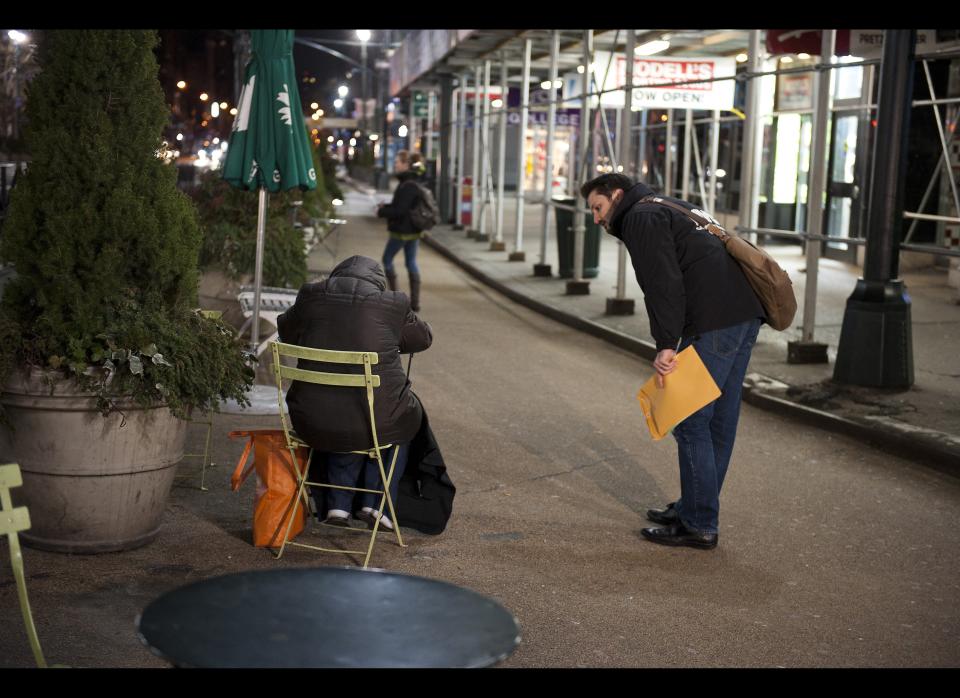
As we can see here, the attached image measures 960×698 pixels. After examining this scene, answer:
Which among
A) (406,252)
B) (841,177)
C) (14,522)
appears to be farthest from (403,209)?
(14,522)

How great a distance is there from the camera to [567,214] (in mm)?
18391

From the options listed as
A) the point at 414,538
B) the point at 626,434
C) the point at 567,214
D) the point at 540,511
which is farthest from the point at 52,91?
the point at 567,214

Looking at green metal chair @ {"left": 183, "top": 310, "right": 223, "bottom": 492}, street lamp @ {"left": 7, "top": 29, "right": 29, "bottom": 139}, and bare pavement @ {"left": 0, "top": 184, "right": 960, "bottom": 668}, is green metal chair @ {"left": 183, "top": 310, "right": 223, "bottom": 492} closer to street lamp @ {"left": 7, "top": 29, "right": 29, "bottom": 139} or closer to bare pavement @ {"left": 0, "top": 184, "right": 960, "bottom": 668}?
bare pavement @ {"left": 0, "top": 184, "right": 960, "bottom": 668}

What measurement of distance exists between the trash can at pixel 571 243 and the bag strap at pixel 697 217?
460 inches

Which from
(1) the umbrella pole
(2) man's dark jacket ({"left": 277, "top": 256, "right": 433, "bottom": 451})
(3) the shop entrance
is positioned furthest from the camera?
(3) the shop entrance

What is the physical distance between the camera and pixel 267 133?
922 centimetres

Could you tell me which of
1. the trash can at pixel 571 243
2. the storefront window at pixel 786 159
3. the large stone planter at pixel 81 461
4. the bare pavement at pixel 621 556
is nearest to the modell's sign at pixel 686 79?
the trash can at pixel 571 243

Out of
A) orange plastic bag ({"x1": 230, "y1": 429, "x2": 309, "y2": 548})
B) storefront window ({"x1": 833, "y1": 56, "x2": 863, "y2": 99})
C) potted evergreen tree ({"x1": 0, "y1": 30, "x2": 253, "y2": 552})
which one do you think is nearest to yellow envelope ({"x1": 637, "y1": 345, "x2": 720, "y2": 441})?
orange plastic bag ({"x1": 230, "y1": 429, "x2": 309, "y2": 548})

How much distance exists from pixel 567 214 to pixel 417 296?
4376 millimetres

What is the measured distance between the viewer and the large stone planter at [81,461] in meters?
5.35

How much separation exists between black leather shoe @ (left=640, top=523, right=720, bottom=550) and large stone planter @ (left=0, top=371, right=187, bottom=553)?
93.6 inches

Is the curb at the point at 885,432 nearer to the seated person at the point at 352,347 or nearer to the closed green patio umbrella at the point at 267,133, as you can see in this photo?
the seated person at the point at 352,347

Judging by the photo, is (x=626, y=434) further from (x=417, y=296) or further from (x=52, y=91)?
→ (x=417, y=296)

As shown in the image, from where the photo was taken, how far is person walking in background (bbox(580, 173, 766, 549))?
5.78 metres
